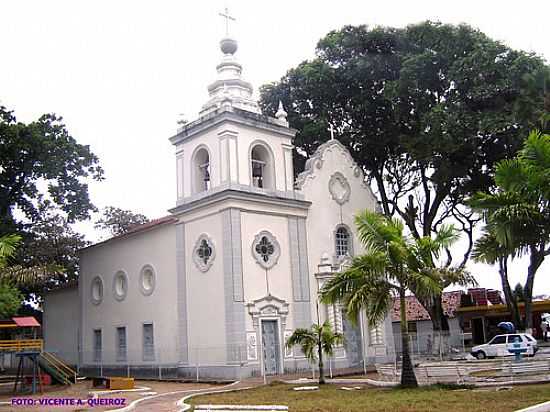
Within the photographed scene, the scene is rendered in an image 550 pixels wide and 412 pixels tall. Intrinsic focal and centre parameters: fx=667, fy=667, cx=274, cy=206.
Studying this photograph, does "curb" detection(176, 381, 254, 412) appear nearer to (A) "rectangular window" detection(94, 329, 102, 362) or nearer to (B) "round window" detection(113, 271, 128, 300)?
(B) "round window" detection(113, 271, 128, 300)

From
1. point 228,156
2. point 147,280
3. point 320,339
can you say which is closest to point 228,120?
point 228,156

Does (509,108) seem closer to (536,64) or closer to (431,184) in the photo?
(536,64)

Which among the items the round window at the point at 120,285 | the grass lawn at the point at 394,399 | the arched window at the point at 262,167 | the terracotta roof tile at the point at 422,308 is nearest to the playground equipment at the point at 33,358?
the round window at the point at 120,285

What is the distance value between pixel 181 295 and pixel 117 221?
68.8 feet

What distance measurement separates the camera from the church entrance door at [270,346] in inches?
963

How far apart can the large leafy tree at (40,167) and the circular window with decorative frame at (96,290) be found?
319 centimetres

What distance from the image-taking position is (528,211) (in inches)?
616

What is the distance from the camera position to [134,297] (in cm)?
2912

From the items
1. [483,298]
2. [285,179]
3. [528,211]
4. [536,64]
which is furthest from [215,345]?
[483,298]

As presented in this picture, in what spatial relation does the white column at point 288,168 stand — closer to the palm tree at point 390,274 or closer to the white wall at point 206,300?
the white wall at point 206,300

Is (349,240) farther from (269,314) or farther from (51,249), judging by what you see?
(51,249)

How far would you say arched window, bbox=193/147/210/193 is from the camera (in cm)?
2691

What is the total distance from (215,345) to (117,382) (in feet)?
13.0

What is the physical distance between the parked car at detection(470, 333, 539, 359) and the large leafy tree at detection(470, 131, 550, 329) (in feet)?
36.8
